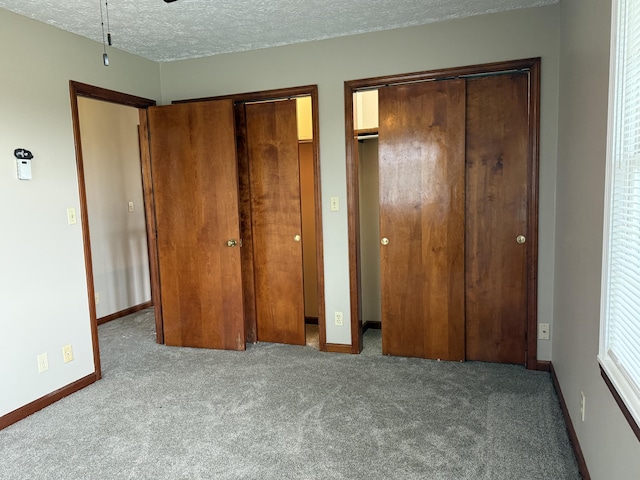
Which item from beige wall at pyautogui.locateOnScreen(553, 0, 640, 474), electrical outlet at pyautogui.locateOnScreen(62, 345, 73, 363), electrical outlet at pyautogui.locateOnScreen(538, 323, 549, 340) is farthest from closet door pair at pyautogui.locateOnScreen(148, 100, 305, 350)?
beige wall at pyautogui.locateOnScreen(553, 0, 640, 474)

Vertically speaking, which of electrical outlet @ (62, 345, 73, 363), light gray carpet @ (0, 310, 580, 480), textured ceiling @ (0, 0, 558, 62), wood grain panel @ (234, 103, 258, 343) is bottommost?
light gray carpet @ (0, 310, 580, 480)

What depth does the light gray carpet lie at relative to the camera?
2.06m

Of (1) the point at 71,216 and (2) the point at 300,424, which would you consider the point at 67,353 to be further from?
(2) the point at 300,424

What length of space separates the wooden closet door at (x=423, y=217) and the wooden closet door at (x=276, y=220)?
780 mm

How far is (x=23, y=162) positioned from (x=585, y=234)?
3.10 metres

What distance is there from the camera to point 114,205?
4812mm

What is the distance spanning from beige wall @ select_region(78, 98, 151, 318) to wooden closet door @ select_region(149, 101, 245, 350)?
1.26m

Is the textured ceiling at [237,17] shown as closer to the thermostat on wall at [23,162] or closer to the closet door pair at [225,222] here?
the closet door pair at [225,222]

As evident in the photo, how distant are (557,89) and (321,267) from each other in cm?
207

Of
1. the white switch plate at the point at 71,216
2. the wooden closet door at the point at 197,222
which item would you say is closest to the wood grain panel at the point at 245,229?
the wooden closet door at the point at 197,222

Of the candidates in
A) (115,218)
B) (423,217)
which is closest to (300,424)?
(423,217)

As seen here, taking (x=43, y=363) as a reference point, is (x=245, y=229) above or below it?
above

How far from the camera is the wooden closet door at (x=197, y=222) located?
3.51 metres

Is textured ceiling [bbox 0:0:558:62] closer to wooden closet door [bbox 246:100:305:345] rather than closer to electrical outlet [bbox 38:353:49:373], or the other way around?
wooden closet door [bbox 246:100:305:345]
